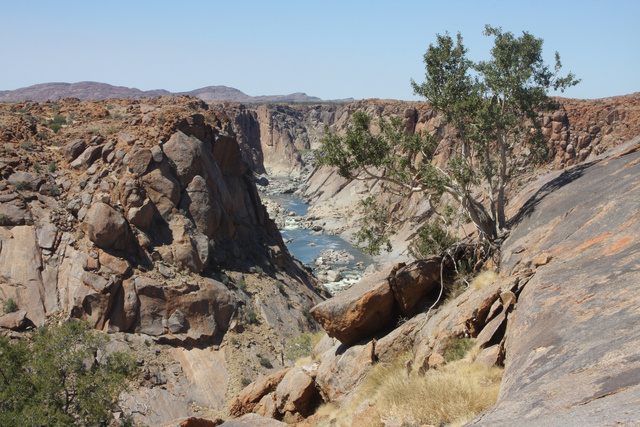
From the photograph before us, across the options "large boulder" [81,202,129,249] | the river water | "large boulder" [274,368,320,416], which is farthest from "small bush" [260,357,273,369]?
the river water

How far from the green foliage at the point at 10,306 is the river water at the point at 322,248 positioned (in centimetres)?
2960

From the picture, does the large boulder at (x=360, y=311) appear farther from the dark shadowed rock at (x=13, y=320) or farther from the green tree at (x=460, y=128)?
the dark shadowed rock at (x=13, y=320)

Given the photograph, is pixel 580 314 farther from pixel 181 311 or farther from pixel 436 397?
pixel 181 311

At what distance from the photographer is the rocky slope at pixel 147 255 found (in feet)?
74.0

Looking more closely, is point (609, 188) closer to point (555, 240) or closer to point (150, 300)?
point (555, 240)

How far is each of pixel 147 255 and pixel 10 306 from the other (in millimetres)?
6747

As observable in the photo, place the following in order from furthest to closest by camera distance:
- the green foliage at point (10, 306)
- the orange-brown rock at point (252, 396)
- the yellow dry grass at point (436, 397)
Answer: the green foliage at point (10, 306) → the orange-brown rock at point (252, 396) → the yellow dry grass at point (436, 397)

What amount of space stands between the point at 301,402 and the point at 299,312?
54.3ft

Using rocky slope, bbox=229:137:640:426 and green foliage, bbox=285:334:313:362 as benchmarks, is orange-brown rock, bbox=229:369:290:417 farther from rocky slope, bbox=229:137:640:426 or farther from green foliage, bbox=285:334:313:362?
green foliage, bbox=285:334:313:362

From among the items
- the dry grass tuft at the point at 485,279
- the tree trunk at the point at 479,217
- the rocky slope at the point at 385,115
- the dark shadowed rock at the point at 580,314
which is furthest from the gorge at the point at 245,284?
the rocky slope at the point at 385,115

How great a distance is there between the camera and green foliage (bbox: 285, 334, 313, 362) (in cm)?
2228

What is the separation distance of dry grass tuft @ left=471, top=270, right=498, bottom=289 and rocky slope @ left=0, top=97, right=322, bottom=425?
14680 mm

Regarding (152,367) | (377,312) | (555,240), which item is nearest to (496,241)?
(555,240)

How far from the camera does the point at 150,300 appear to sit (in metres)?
24.1
